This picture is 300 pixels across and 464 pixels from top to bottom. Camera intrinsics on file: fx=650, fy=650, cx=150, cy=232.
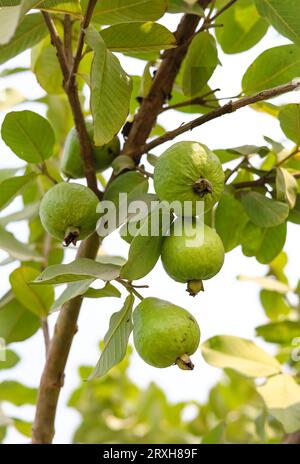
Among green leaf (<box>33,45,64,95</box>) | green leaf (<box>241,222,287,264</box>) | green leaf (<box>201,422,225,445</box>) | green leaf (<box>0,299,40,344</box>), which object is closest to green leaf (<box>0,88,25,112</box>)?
green leaf (<box>33,45,64,95</box>)

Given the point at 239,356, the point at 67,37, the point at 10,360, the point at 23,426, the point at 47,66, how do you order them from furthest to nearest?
the point at 23,426
the point at 10,360
the point at 239,356
the point at 47,66
the point at 67,37

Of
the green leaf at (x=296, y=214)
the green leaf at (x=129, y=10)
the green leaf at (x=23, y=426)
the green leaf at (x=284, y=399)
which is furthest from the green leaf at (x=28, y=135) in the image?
the green leaf at (x=23, y=426)

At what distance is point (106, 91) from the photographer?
946 mm

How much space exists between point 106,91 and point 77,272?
0.27 meters

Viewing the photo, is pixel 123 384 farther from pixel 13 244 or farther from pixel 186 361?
pixel 186 361

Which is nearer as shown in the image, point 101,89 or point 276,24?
point 101,89

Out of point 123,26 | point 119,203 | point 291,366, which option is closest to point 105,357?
point 119,203

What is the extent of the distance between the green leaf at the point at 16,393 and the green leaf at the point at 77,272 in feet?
3.35

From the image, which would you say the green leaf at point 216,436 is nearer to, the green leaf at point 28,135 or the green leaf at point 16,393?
the green leaf at point 16,393

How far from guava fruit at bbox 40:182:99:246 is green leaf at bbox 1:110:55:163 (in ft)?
0.59

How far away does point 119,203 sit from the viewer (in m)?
1.12

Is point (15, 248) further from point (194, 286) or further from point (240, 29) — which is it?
point (240, 29)

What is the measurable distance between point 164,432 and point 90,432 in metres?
0.25

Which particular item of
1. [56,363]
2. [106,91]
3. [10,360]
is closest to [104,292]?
[56,363]
